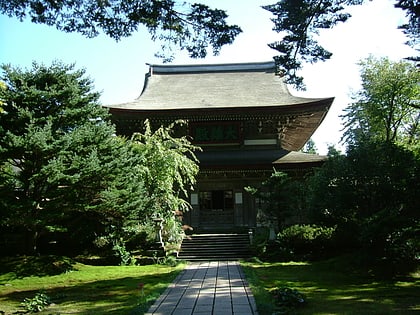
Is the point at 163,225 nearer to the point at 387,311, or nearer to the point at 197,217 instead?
the point at 197,217

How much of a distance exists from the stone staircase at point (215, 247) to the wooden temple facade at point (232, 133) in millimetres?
1562

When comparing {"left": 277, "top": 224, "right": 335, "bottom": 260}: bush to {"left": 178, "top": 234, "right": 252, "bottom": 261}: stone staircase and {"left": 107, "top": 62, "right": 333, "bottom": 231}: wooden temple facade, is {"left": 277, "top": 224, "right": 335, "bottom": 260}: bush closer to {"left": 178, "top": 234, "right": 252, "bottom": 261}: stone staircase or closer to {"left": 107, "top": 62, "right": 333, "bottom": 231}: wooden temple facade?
{"left": 178, "top": 234, "right": 252, "bottom": 261}: stone staircase

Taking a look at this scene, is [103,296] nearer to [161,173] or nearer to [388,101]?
[161,173]

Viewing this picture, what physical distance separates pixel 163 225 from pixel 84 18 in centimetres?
1151

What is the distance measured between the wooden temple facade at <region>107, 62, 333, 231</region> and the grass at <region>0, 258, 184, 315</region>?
19.8 feet

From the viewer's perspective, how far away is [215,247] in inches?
643

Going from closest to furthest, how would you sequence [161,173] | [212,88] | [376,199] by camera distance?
[376,199] → [161,173] → [212,88]

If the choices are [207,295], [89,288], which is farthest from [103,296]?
[207,295]

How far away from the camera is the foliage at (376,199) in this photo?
981 cm

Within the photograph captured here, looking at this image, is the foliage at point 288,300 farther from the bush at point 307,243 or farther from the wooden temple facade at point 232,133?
the wooden temple facade at point 232,133

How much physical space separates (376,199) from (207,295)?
557 cm

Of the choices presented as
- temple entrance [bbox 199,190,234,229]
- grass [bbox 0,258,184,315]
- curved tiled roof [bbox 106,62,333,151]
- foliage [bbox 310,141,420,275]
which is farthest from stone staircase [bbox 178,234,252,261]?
curved tiled roof [bbox 106,62,333,151]

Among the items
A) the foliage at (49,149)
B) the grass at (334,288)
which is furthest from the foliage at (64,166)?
the grass at (334,288)

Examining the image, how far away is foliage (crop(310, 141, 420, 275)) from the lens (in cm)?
981
